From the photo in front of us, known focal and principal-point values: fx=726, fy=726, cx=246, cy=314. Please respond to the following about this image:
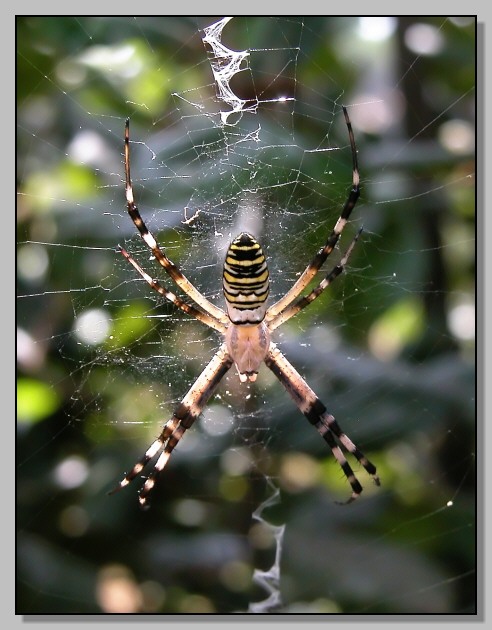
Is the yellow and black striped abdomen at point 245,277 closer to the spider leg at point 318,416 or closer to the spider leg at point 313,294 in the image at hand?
the spider leg at point 313,294

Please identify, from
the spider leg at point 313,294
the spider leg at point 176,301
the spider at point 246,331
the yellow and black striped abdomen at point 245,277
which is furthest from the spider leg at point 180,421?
the yellow and black striped abdomen at point 245,277

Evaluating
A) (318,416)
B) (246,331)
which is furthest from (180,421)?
(318,416)

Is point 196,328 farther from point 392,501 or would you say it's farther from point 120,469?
point 392,501

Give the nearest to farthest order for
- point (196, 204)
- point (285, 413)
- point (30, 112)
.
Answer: point (196, 204) → point (30, 112) → point (285, 413)

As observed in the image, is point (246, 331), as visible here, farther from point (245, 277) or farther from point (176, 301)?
point (245, 277)

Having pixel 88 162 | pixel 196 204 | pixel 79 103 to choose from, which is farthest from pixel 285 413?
pixel 79 103
